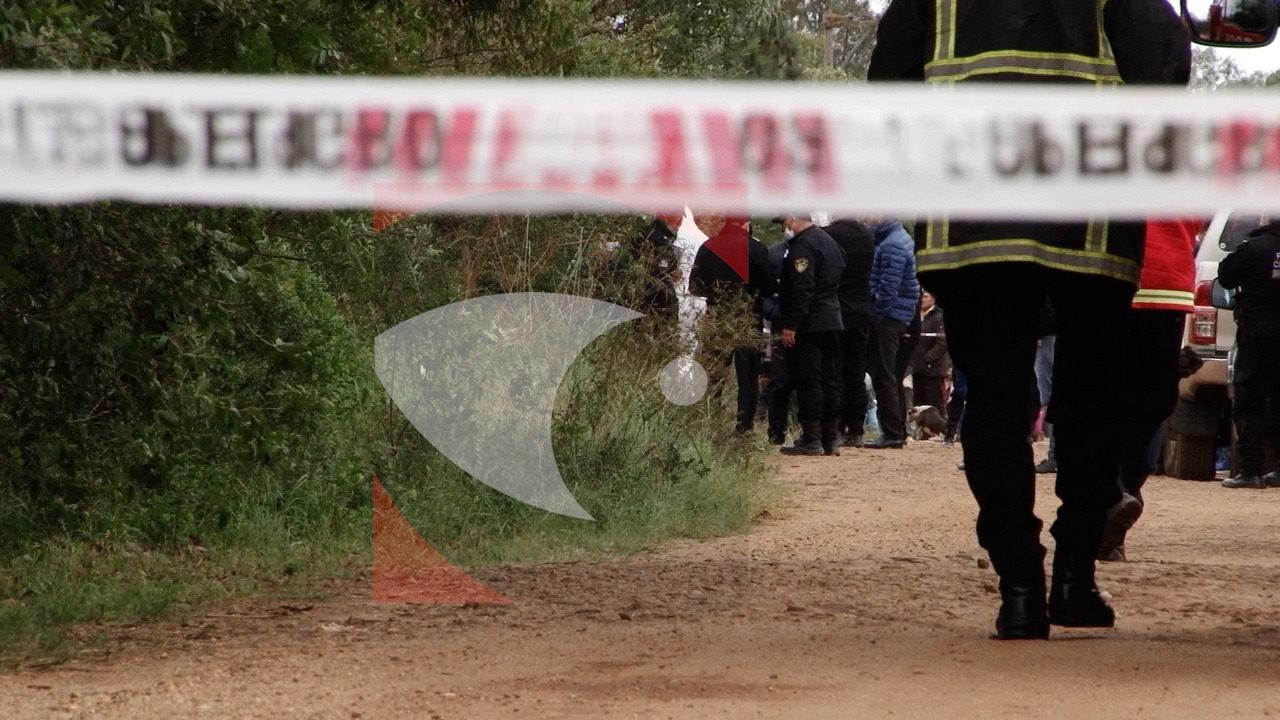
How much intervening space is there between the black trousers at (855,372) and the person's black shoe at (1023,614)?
1054 centimetres

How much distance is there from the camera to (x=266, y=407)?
6.96m

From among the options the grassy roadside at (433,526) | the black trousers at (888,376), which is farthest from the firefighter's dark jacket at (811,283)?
the grassy roadside at (433,526)

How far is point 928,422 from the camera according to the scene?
1902 cm

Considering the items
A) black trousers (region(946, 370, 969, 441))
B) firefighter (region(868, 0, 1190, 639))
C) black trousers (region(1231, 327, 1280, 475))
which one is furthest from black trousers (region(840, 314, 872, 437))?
firefighter (region(868, 0, 1190, 639))

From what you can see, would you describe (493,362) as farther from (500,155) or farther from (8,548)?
(500,155)

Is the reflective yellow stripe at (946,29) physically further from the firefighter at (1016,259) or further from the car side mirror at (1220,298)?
the car side mirror at (1220,298)

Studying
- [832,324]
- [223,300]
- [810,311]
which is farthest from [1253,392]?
[223,300]

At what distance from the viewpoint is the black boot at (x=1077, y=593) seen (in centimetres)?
529

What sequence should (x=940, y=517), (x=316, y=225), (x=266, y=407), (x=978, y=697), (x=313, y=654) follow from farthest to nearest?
(x=940, y=517), (x=316, y=225), (x=266, y=407), (x=313, y=654), (x=978, y=697)

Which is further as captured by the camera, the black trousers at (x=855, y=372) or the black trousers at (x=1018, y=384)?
the black trousers at (x=855, y=372)

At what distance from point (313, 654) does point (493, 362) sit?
348cm

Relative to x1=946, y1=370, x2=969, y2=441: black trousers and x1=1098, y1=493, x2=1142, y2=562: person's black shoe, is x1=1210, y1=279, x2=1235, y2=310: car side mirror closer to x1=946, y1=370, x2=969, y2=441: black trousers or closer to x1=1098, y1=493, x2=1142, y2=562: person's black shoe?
x1=946, y1=370, x2=969, y2=441: black trousers

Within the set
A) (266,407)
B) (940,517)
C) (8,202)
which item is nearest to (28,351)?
(8,202)

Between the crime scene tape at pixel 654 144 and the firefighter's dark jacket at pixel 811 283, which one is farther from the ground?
the crime scene tape at pixel 654 144
